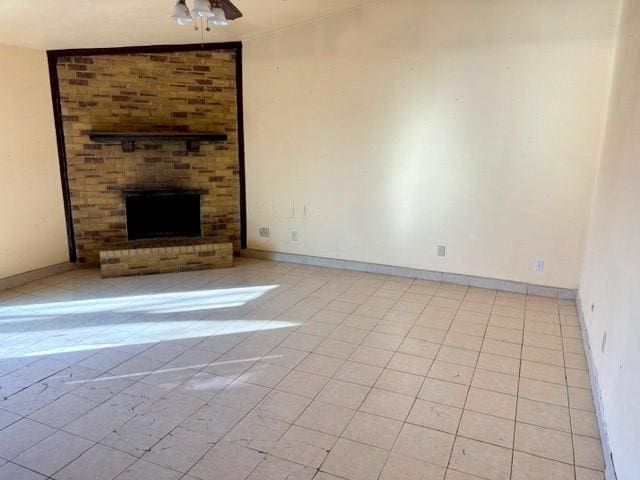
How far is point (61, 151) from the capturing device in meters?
4.81

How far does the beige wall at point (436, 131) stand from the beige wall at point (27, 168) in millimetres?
2131

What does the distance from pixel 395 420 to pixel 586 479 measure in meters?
0.88

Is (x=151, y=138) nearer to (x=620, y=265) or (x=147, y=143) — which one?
(x=147, y=143)

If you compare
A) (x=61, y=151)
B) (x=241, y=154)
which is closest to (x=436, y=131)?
(x=241, y=154)

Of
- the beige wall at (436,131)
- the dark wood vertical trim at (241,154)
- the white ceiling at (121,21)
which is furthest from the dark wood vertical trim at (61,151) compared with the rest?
the beige wall at (436,131)

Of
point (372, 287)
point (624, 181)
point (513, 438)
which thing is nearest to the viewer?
point (513, 438)

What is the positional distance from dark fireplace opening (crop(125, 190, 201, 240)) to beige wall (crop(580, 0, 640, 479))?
4.11 meters

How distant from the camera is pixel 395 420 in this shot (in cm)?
235

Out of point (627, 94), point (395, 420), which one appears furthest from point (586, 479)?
point (627, 94)

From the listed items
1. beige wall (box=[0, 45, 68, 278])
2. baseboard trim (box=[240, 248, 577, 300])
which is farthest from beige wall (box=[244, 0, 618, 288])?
beige wall (box=[0, 45, 68, 278])

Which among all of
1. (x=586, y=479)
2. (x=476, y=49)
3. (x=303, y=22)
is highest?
(x=303, y=22)

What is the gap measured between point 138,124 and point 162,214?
105cm

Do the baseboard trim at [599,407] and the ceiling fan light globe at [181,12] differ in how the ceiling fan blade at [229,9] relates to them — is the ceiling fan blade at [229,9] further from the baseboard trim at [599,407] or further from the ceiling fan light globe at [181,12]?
the baseboard trim at [599,407]

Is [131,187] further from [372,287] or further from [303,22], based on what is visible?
[372,287]
